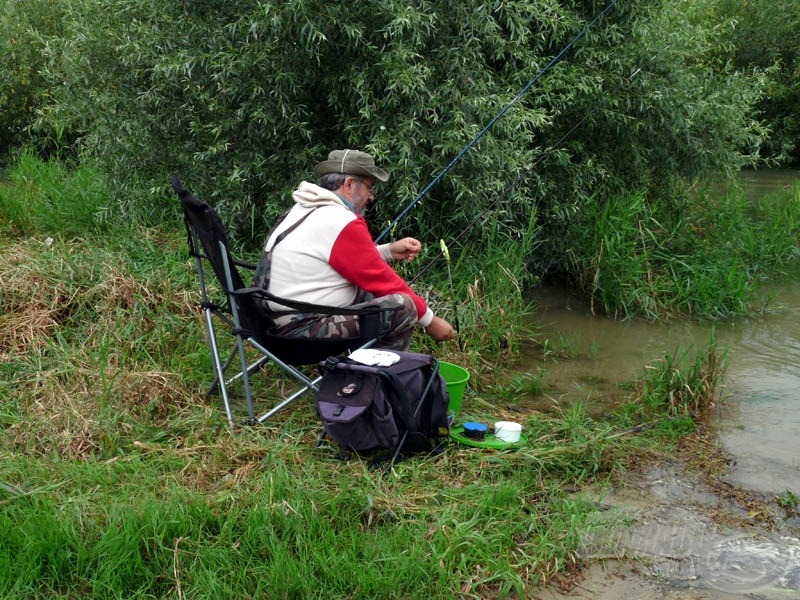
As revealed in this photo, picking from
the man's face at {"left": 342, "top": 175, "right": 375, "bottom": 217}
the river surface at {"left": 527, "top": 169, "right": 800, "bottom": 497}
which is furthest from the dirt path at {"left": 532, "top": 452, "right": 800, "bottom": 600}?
the man's face at {"left": 342, "top": 175, "right": 375, "bottom": 217}

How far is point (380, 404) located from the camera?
380cm

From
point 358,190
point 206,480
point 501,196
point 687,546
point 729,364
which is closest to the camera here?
point 687,546

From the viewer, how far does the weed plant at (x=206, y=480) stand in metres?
3.04

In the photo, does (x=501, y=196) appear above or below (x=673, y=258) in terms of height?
above

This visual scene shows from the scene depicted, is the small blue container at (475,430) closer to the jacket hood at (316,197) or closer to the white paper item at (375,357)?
the white paper item at (375,357)

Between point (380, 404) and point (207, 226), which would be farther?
point (207, 226)

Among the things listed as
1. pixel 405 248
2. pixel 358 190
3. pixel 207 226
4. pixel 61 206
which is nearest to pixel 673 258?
pixel 405 248

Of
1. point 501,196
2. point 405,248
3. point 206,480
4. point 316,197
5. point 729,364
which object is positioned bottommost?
point 729,364

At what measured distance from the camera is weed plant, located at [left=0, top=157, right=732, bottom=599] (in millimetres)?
3037

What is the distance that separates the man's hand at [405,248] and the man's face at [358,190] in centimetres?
37

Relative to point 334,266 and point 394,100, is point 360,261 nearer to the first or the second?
point 334,266

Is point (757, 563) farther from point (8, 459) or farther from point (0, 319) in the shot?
point (0, 319)

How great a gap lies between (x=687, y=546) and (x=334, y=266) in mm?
1903

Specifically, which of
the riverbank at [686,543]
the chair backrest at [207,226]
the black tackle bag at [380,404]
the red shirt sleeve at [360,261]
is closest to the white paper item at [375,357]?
the black tackle bag at [380,404]
